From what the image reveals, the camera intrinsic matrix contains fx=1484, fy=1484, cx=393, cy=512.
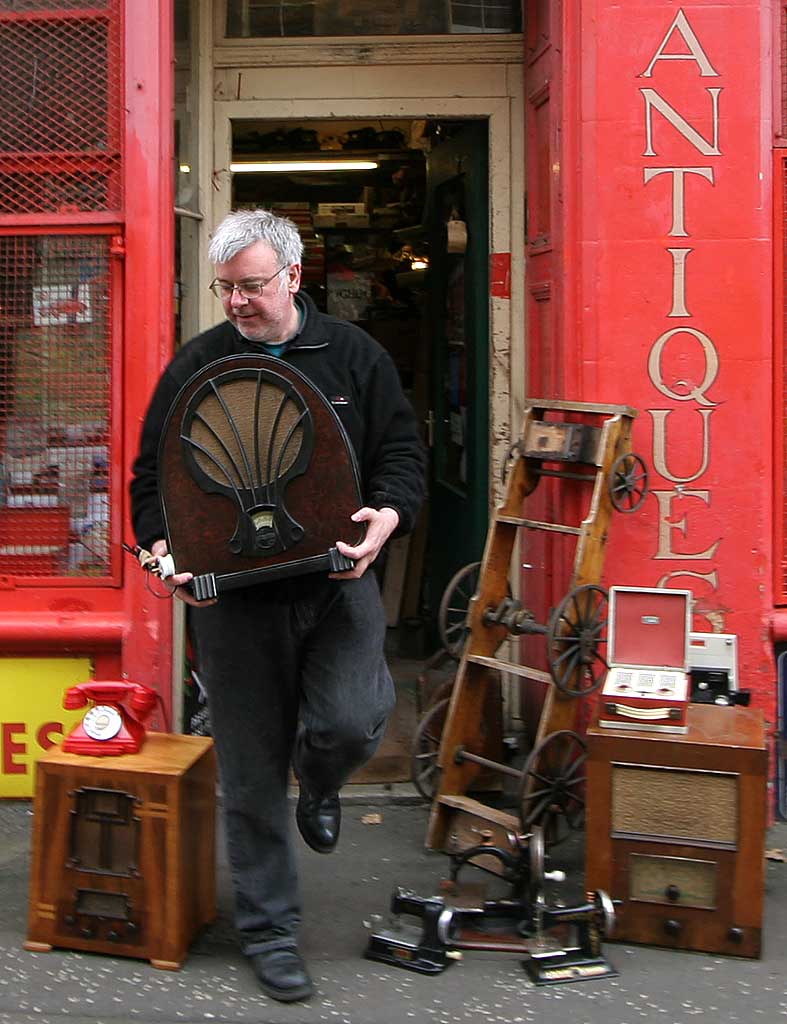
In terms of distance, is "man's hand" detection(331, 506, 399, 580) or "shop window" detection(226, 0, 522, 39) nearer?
"man's hand" detection(331, 506, 399, 580)

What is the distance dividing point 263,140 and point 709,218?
3.15 meters

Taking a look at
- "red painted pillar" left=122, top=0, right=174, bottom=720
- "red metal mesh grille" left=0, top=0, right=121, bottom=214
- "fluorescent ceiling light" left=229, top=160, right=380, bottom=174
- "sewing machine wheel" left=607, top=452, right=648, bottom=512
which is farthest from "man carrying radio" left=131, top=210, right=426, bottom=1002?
"fluorescent ceiling light" left=229, top=160, right=380, bottom=174

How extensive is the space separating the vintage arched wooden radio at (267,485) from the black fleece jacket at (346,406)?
0.51 feet

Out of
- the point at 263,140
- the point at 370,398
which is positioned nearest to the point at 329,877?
the point at 370,398

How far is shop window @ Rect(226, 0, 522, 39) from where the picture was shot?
5648 millimetres

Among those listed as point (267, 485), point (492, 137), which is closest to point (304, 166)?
point (492, 137)

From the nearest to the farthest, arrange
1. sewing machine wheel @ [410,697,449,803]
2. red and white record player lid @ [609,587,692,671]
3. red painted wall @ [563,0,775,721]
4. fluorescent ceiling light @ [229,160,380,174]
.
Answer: red and white record player lid @ [609,587,692,671]
red painted wall @ [563,0,775,721]
sewing machine wheel @ [410,697,449,803]
fluorescent ceiling light @ [229,160,380,174]

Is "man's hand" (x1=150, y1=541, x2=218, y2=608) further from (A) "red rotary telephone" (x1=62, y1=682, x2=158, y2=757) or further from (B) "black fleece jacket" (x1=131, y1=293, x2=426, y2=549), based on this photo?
(A) "red rotary telephone" (x1=62, y1=682, x2=158, y2=757)

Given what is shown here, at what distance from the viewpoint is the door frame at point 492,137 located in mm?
5637

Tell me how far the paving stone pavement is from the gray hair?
1.84m

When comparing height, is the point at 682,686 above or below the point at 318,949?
above

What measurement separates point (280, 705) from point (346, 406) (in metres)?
0.78

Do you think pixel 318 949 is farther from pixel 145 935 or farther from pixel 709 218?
pixel 709 218

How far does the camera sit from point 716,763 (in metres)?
3.96
